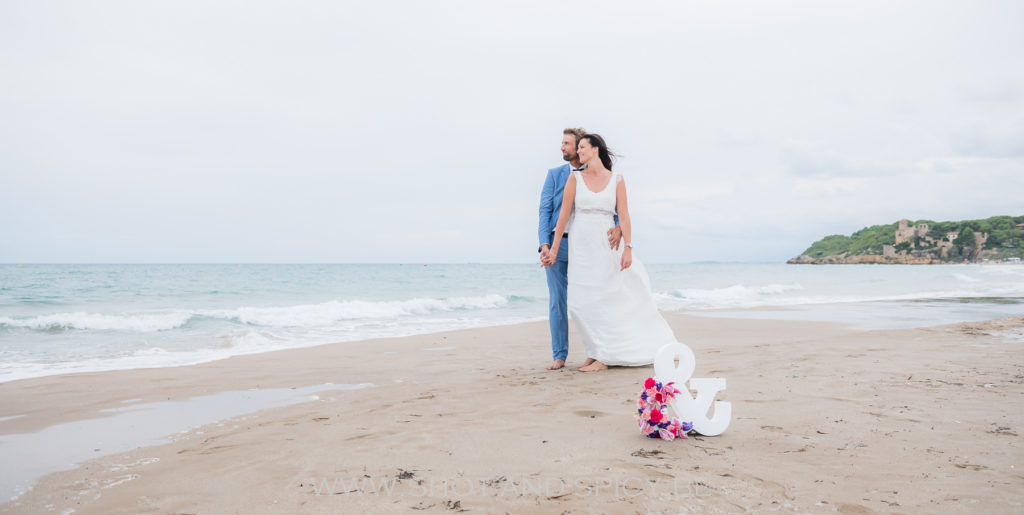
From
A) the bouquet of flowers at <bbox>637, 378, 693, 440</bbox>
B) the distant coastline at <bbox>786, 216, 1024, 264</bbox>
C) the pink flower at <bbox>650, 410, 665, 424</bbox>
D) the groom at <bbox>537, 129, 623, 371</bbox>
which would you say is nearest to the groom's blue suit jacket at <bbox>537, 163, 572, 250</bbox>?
the groom at <bbox>537, 129, 623, 371</bbox>

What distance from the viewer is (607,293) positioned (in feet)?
17.2

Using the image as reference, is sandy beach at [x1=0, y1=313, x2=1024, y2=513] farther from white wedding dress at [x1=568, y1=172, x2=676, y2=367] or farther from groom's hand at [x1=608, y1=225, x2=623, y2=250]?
groom's hand at [x1=608, y1=225, x2=623, y2=250]

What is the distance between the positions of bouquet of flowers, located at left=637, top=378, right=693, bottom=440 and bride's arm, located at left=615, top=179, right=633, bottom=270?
6.93ft

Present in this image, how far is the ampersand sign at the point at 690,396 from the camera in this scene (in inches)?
119

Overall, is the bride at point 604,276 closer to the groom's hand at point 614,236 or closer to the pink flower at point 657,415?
the groom's hand at point 614,236

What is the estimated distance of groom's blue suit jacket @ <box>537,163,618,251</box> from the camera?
217 inches

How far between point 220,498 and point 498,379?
2.96m

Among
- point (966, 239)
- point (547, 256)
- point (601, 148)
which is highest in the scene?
point (966, 239)

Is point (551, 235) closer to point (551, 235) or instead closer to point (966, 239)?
point (551, 235)

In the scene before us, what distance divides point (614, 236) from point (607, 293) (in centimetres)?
54

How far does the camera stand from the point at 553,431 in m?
3.18

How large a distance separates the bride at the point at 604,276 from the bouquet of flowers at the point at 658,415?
2129mm

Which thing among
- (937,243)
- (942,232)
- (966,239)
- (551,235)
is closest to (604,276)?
(551,235)

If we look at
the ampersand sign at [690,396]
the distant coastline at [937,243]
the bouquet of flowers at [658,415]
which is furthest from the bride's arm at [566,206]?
the distant coastline at [937,243]
